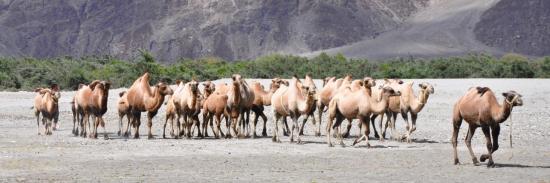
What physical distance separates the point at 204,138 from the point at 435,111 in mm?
11495

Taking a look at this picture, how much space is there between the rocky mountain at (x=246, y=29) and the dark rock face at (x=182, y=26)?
140 millimetres

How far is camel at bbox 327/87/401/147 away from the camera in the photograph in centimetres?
2178

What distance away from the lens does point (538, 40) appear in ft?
465

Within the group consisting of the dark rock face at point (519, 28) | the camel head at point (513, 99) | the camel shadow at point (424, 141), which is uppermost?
the dark rock face at point (519, 28)

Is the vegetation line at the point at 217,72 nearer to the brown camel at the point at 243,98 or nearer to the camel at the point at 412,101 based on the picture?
the brown camel at the point at 243,98

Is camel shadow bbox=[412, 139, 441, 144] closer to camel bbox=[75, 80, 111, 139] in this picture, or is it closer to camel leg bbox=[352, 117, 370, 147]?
camel leg bbox=[352, 117, 370, 147]

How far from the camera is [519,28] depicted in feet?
467

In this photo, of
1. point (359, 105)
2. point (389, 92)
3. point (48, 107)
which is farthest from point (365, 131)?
point (48, 107)

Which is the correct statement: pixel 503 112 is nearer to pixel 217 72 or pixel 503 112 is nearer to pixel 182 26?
pixel 217 72

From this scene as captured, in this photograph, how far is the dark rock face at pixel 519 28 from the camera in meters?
141

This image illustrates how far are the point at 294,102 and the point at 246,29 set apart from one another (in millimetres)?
120330

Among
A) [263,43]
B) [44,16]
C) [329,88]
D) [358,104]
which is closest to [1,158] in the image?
[358,104]

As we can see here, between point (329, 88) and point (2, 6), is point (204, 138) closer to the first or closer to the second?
point (329, 88)

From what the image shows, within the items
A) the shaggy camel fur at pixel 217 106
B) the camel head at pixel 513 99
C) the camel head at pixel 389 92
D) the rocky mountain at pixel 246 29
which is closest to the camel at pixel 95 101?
the shaggy camel fur at pixel 217 106
